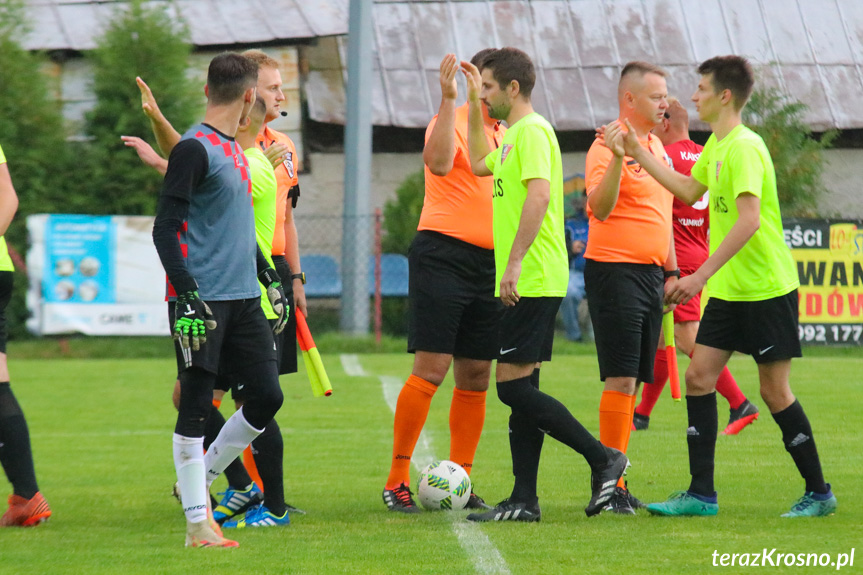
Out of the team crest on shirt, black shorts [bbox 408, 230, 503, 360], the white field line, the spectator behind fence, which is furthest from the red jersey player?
the spectator behind fence

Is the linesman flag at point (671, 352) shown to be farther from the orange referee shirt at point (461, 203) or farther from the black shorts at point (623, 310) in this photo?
the orange referee shirt at point (461, 203)

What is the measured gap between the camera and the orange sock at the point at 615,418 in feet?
19.9

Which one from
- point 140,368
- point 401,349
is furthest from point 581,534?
point 401,349

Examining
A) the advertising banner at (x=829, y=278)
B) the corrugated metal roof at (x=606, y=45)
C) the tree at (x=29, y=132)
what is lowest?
the advertising banner at (x=829, y=278)

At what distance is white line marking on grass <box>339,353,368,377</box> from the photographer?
515 inches

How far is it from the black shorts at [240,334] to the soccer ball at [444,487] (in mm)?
1200

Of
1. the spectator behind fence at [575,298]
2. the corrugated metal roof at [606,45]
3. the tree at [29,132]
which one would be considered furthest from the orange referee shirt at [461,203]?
the corrugated metal roof at [606,45]

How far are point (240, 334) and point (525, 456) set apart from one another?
1492mm

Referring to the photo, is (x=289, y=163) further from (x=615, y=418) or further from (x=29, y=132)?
(x=29, y=132)

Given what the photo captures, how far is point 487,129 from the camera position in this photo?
627cm

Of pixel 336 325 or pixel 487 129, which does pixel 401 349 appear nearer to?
pixel 336 325

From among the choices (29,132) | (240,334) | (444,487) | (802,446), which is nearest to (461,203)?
(444,487)

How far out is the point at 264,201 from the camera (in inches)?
223

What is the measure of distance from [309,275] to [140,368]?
4.65 meters
